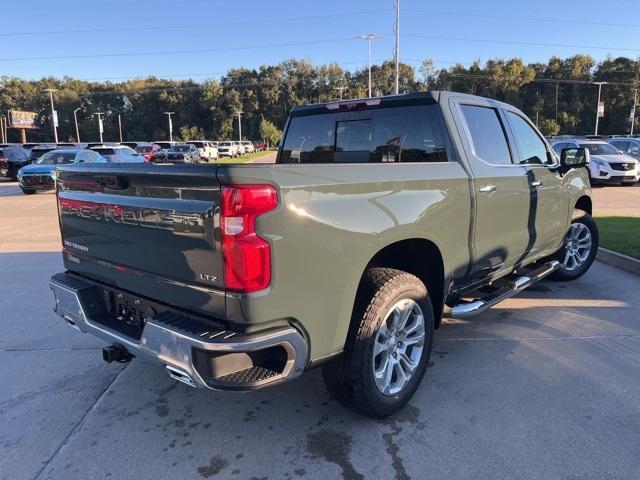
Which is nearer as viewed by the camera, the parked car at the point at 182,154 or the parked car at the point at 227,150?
the parked car at the point at 182,154

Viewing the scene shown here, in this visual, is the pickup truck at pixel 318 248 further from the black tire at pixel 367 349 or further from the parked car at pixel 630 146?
the parked car at pixel 630 146

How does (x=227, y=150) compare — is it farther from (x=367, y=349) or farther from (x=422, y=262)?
(x=367, y=349)

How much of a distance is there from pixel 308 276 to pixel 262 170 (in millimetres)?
574

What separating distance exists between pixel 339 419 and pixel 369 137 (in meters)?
2.26

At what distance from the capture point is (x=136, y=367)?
3932 millimetres

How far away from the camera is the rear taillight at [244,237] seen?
89.4 inches

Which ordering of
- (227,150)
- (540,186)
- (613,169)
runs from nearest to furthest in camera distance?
1. (540,186)
2. (613,169)
3. (227,150)

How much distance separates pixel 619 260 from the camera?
673 cm

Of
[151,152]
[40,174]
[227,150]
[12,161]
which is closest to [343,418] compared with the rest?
[40,174]

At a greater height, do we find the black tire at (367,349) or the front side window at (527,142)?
the front side window at (527,142)

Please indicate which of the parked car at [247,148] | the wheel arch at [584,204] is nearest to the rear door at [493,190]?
the wheel arch at [584,204]

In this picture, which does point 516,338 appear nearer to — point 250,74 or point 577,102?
point 577,102

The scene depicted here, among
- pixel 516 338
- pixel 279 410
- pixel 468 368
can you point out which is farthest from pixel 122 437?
pixel 516 338

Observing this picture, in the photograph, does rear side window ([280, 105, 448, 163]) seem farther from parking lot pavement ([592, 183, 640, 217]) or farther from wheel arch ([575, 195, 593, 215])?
parking lot pavement ([592, 183, 640, 217])
